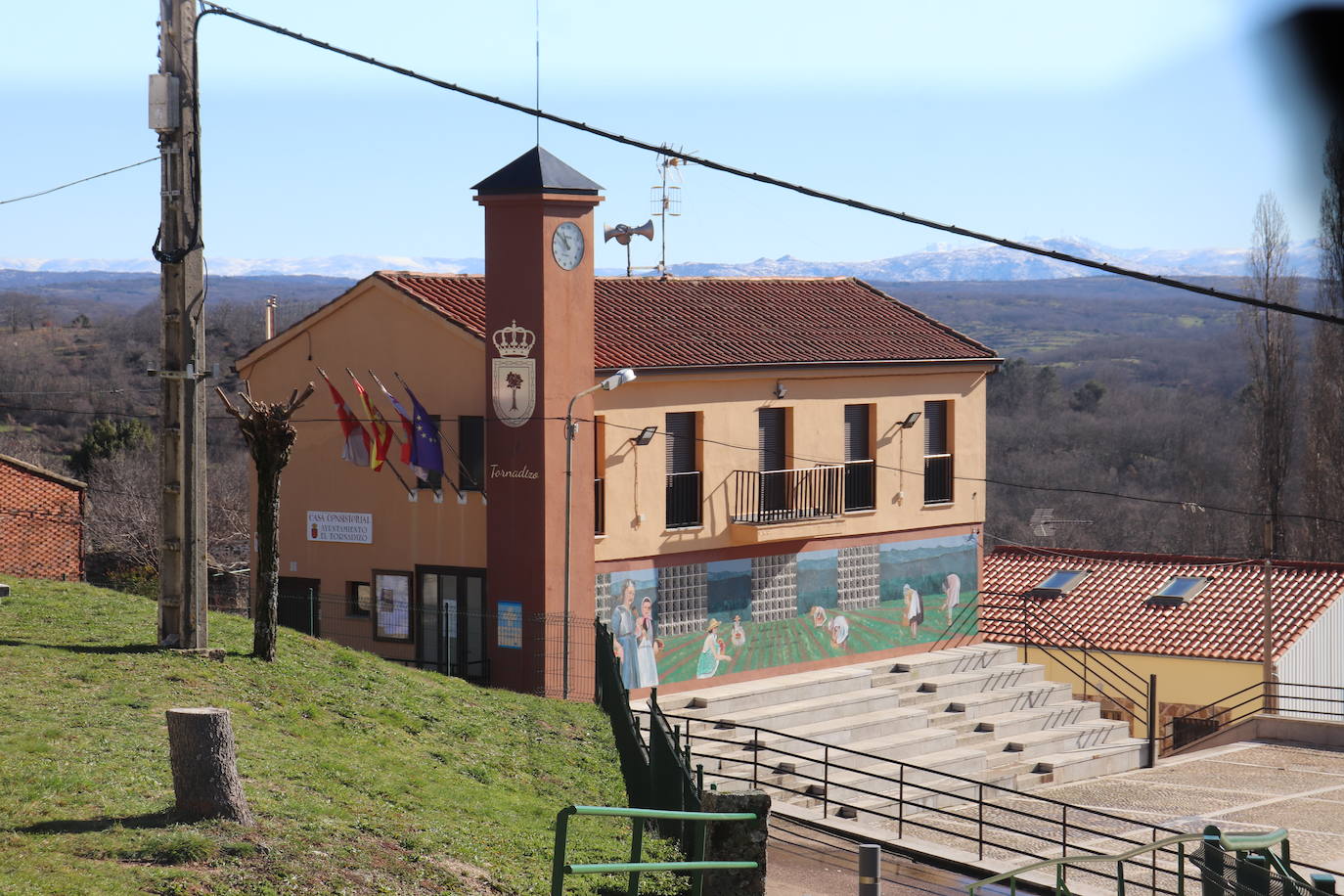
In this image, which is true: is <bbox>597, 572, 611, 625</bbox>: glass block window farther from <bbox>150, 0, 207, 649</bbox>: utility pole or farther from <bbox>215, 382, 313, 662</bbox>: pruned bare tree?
<bbox>150, 0, 207, 649</bbox>: utility pole

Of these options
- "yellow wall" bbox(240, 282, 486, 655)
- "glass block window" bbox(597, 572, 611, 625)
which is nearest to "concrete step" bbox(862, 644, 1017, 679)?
"glass block window" bbox(597, 572, 611, 625)

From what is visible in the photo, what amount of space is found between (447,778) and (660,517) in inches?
418

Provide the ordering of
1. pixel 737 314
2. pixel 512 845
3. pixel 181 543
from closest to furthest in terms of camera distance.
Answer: pixel 512 845 < pixel 181 543 < pixel 737 314

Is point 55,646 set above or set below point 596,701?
above

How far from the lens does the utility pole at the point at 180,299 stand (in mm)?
15789

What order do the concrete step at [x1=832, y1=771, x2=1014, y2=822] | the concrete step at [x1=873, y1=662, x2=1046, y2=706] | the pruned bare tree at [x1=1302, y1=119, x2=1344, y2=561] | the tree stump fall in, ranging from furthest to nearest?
the pruned bare tree at [x1=1302, y1=119, x2=1344, y2=561] → the concrete step at [x1=873, y1=662, x2=1046, y2=706] → the concrete step at [x1=832, y1=771, x2=1014, y2=822] → the tree stump

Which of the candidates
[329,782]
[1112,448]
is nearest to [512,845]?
[329,782]

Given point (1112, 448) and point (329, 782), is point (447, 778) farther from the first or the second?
point (1112, 448)

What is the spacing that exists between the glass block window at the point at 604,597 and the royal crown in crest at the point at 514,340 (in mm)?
3651

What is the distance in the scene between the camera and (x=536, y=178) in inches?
899

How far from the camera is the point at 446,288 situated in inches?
1002

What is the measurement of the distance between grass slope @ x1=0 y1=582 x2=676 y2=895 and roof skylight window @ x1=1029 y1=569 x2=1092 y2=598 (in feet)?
52.9

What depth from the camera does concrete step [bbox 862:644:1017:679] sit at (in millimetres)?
27922

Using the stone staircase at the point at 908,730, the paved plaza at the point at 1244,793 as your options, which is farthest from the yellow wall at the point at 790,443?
the paved plaza at the point at 1244,793
